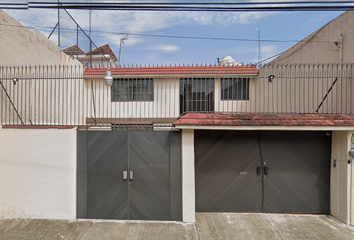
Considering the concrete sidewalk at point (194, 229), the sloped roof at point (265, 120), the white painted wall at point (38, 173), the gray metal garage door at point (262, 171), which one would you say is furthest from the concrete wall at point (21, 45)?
the gray metal garage door at point (262, 171)

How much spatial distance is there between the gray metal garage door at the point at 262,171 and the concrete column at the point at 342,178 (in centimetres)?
14

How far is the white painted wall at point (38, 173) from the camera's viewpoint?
429 centimetres

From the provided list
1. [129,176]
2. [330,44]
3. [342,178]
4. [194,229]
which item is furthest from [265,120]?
[330,44]

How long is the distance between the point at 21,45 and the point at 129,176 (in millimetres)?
4872

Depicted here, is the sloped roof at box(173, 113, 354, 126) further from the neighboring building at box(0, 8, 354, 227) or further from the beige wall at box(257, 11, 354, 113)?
the beige wall at box(257, 11, 354, 113)

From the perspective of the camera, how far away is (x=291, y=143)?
15.2ft

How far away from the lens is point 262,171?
15.2 feet

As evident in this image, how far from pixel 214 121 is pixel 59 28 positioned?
736 cm

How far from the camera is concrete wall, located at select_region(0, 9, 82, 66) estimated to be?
4840 mm

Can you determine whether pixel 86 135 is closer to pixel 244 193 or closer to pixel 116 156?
pixel 116 156

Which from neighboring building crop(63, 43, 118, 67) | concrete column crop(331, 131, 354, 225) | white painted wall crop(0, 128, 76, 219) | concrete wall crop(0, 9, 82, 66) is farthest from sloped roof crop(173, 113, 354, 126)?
neighboring building crop(63, 43, 118, 67)

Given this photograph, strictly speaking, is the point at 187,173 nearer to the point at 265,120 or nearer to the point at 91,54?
the point at 265,120

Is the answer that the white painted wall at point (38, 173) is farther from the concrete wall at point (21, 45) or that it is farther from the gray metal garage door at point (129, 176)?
the concrete wall at point (21, 45)

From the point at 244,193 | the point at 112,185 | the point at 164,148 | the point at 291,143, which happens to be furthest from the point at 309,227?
the point at 112,185
